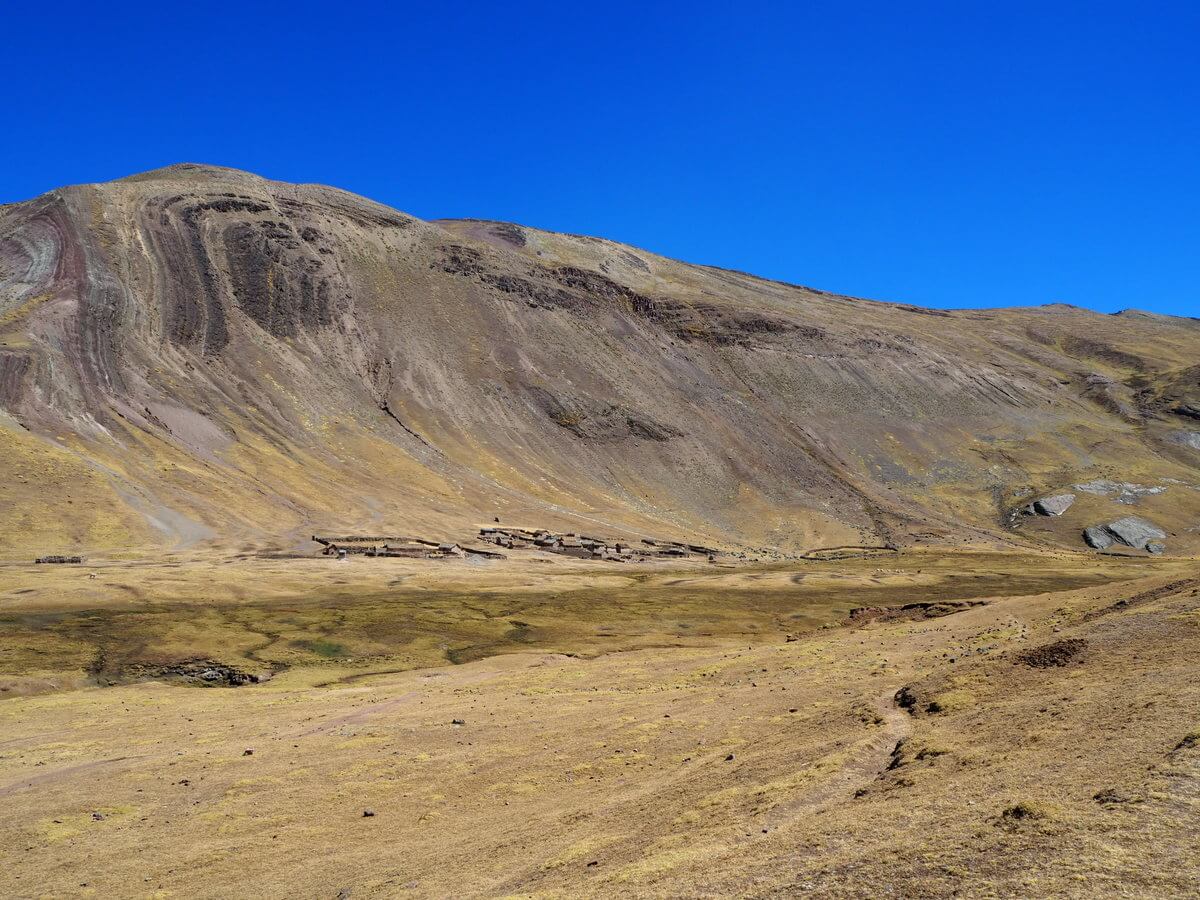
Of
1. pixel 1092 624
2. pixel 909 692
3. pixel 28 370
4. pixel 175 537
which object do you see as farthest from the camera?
pixel 28 370

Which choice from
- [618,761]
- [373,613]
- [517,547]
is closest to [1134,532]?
[517,547]

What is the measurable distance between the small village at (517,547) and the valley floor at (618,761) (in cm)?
3114

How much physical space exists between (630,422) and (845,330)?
194 feet

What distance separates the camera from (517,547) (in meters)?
88.2

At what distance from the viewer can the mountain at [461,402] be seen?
292 feet

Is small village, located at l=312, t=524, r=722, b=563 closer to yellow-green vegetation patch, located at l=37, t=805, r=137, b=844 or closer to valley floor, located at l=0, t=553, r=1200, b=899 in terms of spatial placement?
valley floor, located at l=0, t=553, r=1200, b=899

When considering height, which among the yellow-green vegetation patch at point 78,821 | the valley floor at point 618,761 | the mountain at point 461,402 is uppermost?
the mountain at point 461,402

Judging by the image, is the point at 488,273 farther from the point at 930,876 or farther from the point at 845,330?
the point at 930,876

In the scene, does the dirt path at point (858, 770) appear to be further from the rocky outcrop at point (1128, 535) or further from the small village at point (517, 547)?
the rocky outcrop at point (1128, 535)

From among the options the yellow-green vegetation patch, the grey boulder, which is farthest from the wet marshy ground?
the grey boulder

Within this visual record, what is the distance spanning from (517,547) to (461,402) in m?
40.0

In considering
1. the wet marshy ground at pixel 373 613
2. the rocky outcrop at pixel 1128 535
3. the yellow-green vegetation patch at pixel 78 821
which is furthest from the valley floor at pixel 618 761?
the rocky outcrop at pixel 1128 535

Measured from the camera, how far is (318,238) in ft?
456

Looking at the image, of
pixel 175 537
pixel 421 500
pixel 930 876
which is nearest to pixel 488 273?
pixel 421 500
